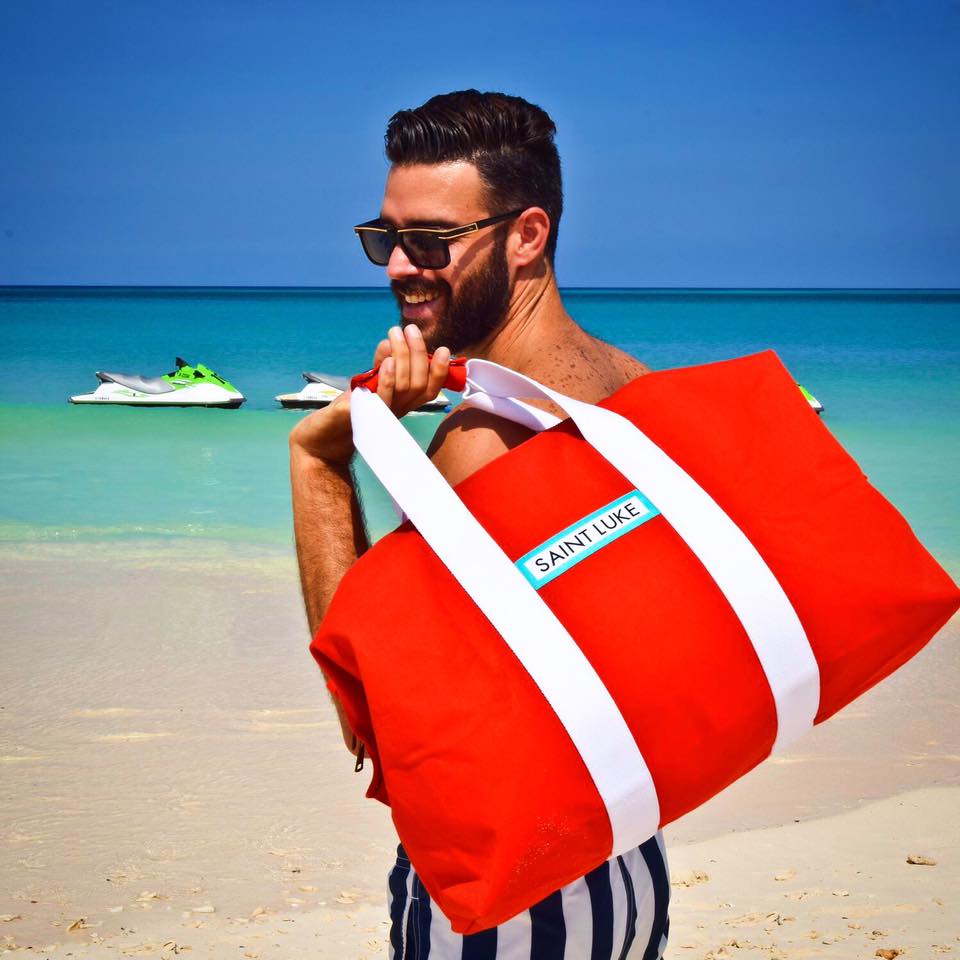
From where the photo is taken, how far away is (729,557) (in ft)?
4.16

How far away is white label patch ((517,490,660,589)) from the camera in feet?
4.12

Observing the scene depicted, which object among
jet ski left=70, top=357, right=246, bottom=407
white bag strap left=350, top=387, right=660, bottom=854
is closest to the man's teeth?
white bag strap left=350, top=387, right=660, bottom=854

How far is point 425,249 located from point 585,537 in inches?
24.2

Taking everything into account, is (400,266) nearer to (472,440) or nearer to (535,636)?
(472,440)

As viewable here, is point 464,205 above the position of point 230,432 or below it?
above

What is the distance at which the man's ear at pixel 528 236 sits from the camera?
5.68ft

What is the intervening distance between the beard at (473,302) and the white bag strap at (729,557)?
0.40 meters

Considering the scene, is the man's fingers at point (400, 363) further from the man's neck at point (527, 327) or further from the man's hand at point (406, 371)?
the man's neck at point (527, 327)

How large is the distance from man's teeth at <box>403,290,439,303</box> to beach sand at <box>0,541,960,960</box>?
2.22 m

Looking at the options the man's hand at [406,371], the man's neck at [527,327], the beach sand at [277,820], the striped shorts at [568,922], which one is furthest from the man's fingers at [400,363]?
the beach sand at [277,820]

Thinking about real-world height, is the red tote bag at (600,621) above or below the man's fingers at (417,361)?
below

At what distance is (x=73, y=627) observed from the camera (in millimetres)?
6395

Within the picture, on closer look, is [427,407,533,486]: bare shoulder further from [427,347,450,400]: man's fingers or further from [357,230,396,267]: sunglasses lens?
[357,230,396,267]: sunglasses lens

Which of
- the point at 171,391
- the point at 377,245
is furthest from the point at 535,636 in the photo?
the point at 171,391
